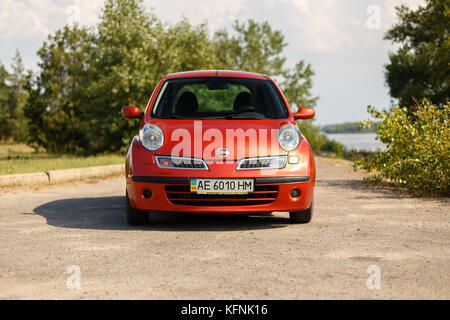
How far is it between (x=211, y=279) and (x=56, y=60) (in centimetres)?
2350

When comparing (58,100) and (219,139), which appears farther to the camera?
(58,100)

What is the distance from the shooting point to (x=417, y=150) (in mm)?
8594

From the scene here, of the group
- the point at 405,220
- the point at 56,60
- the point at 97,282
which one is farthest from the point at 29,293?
the point at 56,60

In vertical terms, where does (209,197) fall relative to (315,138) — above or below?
above

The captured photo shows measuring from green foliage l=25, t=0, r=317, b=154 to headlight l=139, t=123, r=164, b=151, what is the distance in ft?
48.5

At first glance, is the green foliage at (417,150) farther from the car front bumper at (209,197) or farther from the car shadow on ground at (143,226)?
the car front bumper at (209,197)

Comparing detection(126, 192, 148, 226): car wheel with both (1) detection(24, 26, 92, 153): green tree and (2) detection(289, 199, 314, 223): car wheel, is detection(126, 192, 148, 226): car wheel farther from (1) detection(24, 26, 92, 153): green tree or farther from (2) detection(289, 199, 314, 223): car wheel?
(1) detection(24, 26, 92, 153): green tree

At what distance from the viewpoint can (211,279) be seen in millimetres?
3404

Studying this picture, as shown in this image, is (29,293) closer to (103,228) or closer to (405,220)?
(103,228)

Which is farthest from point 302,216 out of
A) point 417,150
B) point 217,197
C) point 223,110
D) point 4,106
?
point 4,106

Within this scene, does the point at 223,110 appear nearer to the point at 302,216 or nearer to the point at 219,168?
the point at 219,168

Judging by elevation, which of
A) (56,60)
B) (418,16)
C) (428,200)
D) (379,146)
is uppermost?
(418,16)

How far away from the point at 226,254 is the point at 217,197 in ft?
3.39

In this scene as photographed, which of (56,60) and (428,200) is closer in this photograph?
(428,200)
